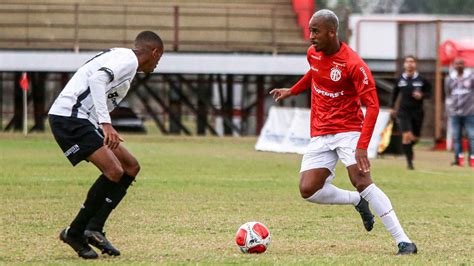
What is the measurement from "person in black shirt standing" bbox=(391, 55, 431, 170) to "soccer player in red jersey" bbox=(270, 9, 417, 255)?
1123 centimetres

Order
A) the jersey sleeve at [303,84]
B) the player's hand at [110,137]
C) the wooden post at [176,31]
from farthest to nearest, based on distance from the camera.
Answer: the wooden post at [176,31]
the jersey sleeve at [303,84]
the player's hand at [110,137]

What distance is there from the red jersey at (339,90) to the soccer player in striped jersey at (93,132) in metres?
1.50

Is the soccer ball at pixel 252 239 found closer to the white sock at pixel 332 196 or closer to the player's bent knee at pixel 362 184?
the white sock at pixel 332 196

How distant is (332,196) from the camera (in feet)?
35.2

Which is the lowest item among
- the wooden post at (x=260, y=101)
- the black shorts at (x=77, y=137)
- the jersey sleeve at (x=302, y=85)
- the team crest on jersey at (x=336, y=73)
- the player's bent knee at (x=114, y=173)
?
the wooden post at (x=260, y=101)

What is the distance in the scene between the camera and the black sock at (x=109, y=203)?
9.66 m

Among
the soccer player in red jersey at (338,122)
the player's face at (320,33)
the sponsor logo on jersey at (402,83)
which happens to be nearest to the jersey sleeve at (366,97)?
the soccer player in red jersey at (338,122)

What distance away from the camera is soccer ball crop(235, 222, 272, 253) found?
994 cm

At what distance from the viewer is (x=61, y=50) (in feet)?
119

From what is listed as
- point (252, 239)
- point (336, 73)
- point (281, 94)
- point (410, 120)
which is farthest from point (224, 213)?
point (410, 120)

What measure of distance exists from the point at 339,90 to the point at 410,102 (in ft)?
39.0

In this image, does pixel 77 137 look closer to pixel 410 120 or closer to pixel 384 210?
pixel 384 210

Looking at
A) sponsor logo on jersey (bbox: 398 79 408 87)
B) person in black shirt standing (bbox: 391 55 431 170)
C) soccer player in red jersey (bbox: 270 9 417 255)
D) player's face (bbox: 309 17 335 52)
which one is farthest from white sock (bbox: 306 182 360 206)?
sponsor logo on jersey (bbox: 398 79 408 87)

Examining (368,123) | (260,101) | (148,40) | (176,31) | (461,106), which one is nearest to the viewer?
(148,40)
